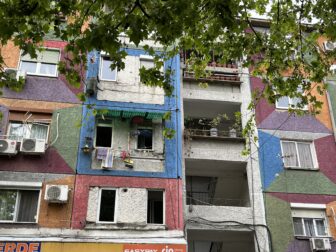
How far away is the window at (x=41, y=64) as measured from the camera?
1602 cm

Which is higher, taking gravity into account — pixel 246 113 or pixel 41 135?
pixel 246 113

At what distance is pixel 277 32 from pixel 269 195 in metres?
6.51

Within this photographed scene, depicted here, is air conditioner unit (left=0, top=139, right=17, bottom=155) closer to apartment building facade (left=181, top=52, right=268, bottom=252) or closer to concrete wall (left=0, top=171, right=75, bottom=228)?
concrete wall (left=0, top=171, right=75, bottom=228)

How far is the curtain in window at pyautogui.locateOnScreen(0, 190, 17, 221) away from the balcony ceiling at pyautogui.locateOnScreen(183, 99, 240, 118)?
7506 millimetres

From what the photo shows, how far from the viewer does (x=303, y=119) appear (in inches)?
690

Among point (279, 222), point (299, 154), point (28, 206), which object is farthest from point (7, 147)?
point (299, 154)

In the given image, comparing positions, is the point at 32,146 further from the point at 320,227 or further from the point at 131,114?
the point at 320,227

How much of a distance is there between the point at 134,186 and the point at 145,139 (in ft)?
6.46

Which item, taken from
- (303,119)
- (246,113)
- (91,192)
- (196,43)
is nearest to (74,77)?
(196,43)

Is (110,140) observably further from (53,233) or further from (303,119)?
(303,119)

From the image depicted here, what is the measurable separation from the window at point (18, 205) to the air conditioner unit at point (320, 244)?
30.6 feet

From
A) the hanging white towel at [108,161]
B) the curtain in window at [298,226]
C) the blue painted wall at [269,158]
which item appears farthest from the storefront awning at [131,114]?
the curtain in window at [298,226]

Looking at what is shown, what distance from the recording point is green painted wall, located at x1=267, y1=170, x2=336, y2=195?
52.0 ft

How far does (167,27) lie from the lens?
8.43 metres
